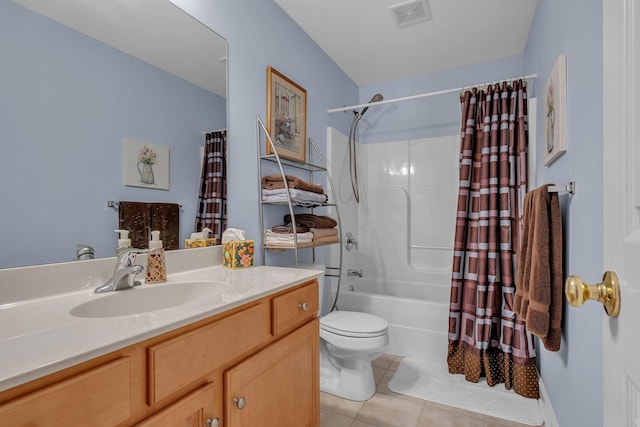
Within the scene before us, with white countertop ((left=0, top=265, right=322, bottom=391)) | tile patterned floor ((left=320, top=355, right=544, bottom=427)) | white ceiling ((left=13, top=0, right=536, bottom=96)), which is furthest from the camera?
tile patterned floor ((left=320, top=355, right=544, bottom=427))

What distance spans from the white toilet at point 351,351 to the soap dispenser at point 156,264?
3.42 feet

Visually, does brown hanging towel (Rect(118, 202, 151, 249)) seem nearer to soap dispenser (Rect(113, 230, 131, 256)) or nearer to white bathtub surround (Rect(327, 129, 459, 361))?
soap dispenser (Rect(113, 230, 131, 256))

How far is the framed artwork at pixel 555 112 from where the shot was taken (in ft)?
4.31

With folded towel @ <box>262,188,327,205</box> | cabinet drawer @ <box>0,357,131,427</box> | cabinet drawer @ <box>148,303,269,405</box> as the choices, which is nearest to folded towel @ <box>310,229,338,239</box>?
folded towel @ <box>262,188,327,205</box>

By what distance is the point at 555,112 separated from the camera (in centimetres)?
144

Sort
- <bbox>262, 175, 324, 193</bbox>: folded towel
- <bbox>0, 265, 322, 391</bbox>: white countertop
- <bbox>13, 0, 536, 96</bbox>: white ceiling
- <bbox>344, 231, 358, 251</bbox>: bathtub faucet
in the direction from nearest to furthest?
Result: <bbox>0, 265, 322, 391</bbox>: white countertop < <bbox>13, 0, 536, 96</bbox>: white ceiling < <bbox>262, 175, 324, 193</bbox>: folded towel < <bbox>344, 231, 358, 251</bbox>: bathtub faucet

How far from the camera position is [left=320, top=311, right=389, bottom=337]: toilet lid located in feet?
5.81

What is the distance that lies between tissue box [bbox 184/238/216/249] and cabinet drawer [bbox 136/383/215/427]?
0.71 meters

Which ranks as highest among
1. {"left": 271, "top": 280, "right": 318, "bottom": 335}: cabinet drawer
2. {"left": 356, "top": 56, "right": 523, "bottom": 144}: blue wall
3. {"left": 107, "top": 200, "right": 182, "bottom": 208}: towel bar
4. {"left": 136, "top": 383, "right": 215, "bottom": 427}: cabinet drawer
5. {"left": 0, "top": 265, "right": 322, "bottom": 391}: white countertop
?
{"left": 356, "top": 56, "right": 523, "bottom": 144}: blue wall

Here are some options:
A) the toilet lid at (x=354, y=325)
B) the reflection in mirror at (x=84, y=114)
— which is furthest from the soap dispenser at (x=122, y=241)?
the toilet lid at (x=354, y=325)

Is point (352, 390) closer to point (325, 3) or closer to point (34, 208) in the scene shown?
point (34, 208)

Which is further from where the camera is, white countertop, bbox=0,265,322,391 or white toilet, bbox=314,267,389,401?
white toilet, bbox=314,267,389,401

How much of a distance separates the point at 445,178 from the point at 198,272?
233 centimetres

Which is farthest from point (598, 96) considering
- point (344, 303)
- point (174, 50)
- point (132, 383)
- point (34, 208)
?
point (344, 303)
